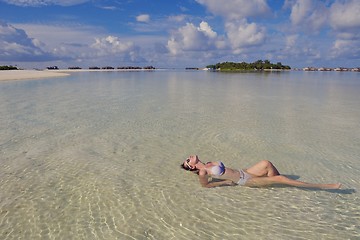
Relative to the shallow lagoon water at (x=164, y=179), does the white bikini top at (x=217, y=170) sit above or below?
above

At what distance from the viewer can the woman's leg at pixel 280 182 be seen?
615 cm

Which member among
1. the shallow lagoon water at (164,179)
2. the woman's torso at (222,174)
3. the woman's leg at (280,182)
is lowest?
the shallow lagoon water at (164,179)

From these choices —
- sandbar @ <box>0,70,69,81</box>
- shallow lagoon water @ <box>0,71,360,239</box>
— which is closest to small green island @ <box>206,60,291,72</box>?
sandbar @ <box>0,70,69,81</box>

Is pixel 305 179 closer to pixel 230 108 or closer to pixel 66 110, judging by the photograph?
pixel 230 108

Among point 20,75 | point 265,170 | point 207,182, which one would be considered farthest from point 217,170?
point 20,75

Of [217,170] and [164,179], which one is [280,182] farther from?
[164,179]

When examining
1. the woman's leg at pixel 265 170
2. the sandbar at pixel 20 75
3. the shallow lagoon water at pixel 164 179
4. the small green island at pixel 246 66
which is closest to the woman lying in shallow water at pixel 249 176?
the woman's leg at pixel 265 170

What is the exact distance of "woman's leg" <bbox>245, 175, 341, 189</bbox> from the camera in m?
6.15

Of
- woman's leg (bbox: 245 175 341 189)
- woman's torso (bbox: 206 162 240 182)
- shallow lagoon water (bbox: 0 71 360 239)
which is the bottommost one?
shallow lagoon water (bbox: 0 71 360 239)

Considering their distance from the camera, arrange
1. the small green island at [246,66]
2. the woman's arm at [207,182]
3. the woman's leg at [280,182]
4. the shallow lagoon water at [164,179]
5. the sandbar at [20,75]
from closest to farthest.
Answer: the shallow lagoon water at [164,179]
the woman's leg at [280,182]
the woman's arm at [207,182]
the sandbar at [20,75]
the small green island at [246,66]

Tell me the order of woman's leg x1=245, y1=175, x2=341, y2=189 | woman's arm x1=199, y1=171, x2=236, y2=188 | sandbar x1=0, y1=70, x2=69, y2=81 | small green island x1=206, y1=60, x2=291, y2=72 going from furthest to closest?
1. small green island x1=206, y1=60, x2=291, y2=72
2. sandbar x1=0, y1=70, x2=69, y2=81
3. woman's arm x1=199, y1=171, x2=236, y2=188
4. woman's leg x1=245, y1=175, x2=341, y2=189

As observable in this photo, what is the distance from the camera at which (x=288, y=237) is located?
15.5 ft

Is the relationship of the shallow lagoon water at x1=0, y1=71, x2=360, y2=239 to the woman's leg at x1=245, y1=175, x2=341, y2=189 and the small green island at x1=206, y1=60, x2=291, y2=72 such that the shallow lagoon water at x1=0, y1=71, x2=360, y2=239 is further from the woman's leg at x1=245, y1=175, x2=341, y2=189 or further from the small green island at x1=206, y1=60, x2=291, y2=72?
the small green island at x1=206, y1=60, x2=291, y2=72

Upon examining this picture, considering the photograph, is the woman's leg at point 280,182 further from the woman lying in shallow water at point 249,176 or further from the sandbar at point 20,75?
the sandbar at point 20,75
